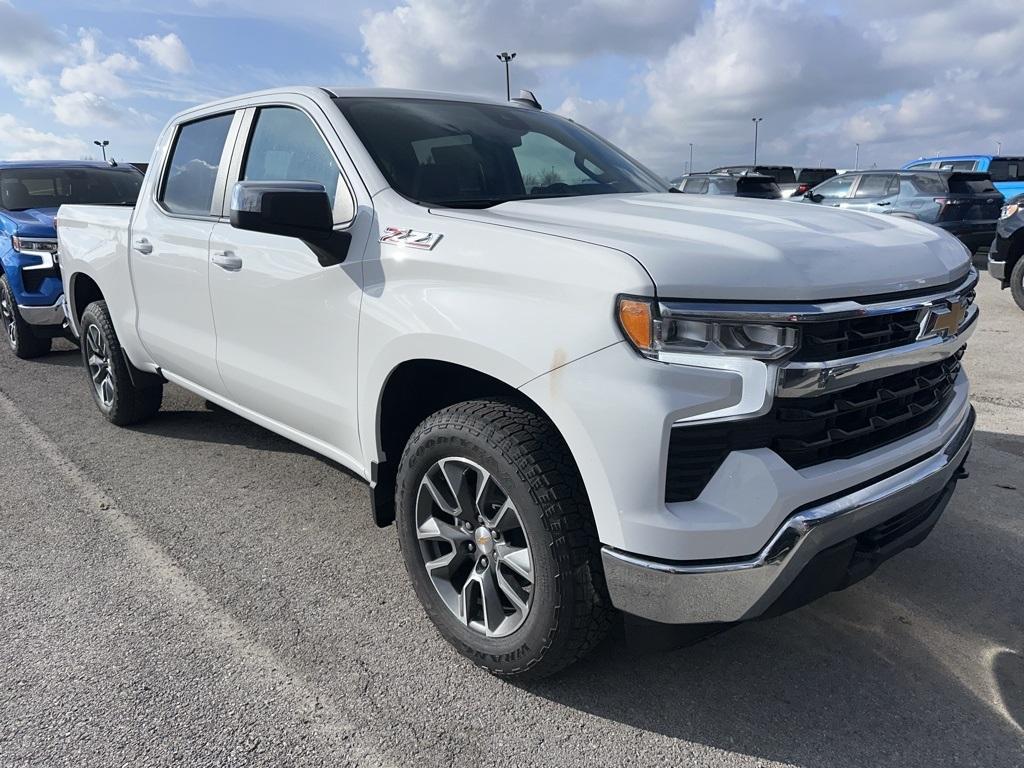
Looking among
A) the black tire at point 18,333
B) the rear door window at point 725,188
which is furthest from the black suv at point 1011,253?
the black tire at point 18,333

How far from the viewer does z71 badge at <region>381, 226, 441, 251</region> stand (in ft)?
7.88

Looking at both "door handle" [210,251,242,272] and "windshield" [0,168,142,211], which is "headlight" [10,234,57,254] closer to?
"windshield" [0,168,142,211]

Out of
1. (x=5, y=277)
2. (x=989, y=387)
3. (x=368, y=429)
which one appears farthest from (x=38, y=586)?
(x=989, y=387)

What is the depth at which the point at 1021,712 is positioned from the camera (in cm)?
226

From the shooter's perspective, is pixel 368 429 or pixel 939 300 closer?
pixel 939 300

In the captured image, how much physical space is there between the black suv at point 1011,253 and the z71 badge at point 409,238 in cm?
800

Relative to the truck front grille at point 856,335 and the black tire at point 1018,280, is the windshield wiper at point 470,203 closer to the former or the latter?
the truck front grille at point 856,335

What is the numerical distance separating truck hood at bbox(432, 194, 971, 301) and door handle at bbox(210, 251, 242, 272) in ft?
3.69

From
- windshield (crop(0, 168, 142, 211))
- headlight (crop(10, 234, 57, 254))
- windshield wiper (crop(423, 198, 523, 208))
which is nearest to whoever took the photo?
windshield wiper (crop(423, 198, 523, 208))

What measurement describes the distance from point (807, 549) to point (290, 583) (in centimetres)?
194

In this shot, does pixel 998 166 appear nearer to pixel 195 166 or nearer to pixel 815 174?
pixel 815 174

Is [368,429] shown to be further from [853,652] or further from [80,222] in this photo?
[80,222]

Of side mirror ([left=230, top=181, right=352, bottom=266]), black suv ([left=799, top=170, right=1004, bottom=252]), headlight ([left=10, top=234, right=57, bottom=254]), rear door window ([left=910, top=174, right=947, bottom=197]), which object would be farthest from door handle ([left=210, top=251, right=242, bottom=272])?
rear door window ([left=910, top=174, right=947, bottom=197])

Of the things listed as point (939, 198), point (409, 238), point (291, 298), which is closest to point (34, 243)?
point (291, 298)
